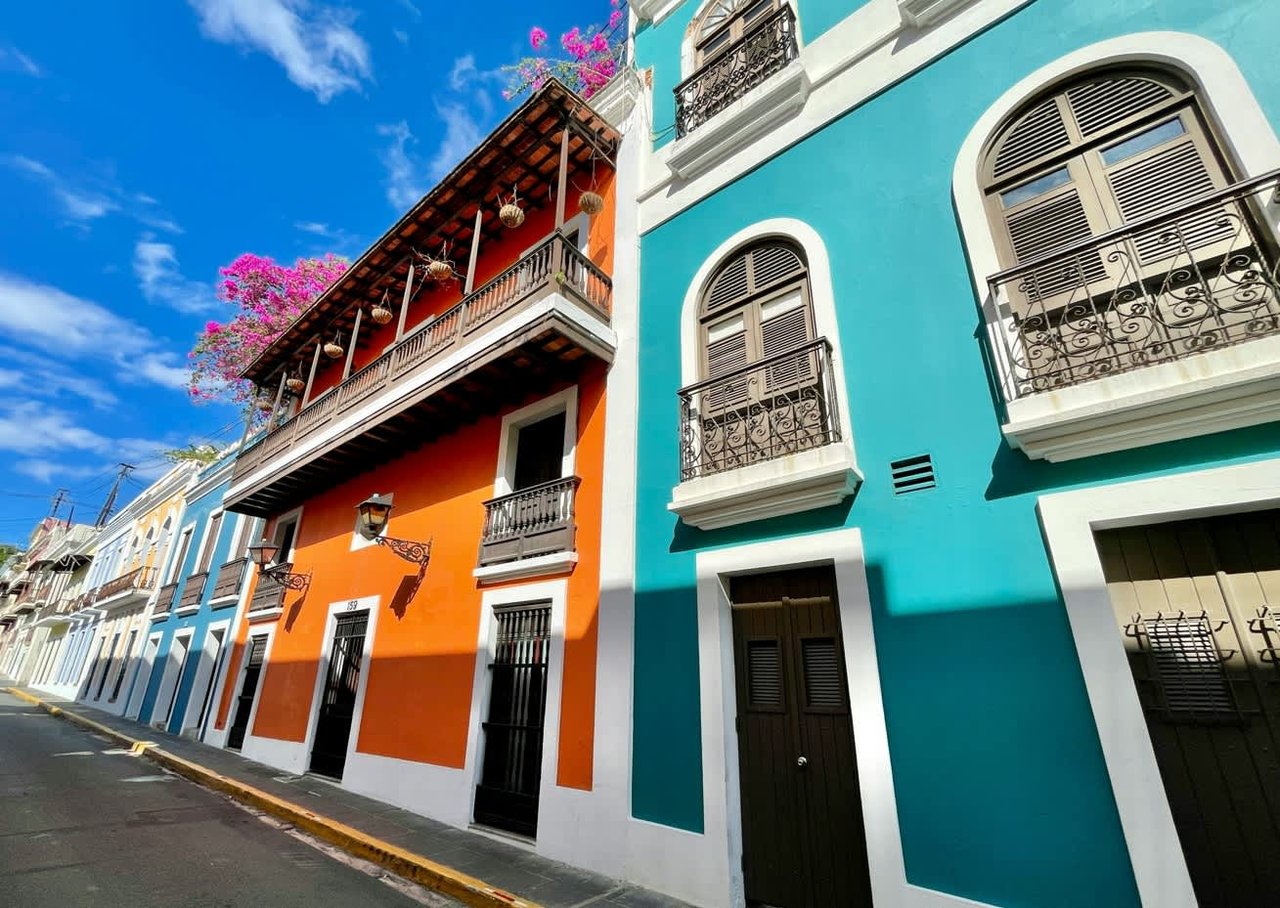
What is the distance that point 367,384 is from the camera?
948 cm

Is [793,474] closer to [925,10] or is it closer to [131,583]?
[925,10]

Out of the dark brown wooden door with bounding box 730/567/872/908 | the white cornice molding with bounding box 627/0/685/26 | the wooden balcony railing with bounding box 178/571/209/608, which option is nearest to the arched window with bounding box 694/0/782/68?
the white cornice molding with bounding box 627/0/685/26

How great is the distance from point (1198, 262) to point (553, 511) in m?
5.88

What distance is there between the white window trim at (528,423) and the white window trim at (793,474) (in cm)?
180

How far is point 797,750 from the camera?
4.31 metres

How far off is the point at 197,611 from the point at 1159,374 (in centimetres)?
1887

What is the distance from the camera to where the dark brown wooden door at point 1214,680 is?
2785mm

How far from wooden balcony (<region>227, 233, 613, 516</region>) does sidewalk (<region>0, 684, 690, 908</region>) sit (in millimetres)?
5124

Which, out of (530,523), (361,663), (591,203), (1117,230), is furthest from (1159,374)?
(361,663)

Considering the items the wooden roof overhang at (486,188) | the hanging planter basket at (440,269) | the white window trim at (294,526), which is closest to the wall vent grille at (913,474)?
the wooden roof overhang at (486,188)

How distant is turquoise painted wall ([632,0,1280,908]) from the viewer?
128 inches

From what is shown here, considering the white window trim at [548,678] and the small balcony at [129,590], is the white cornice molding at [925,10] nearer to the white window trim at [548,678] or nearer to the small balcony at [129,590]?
the white window trim at [548,678]

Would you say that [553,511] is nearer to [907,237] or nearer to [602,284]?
[602,284]

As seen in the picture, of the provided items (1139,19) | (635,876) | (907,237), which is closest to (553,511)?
(635,876)
